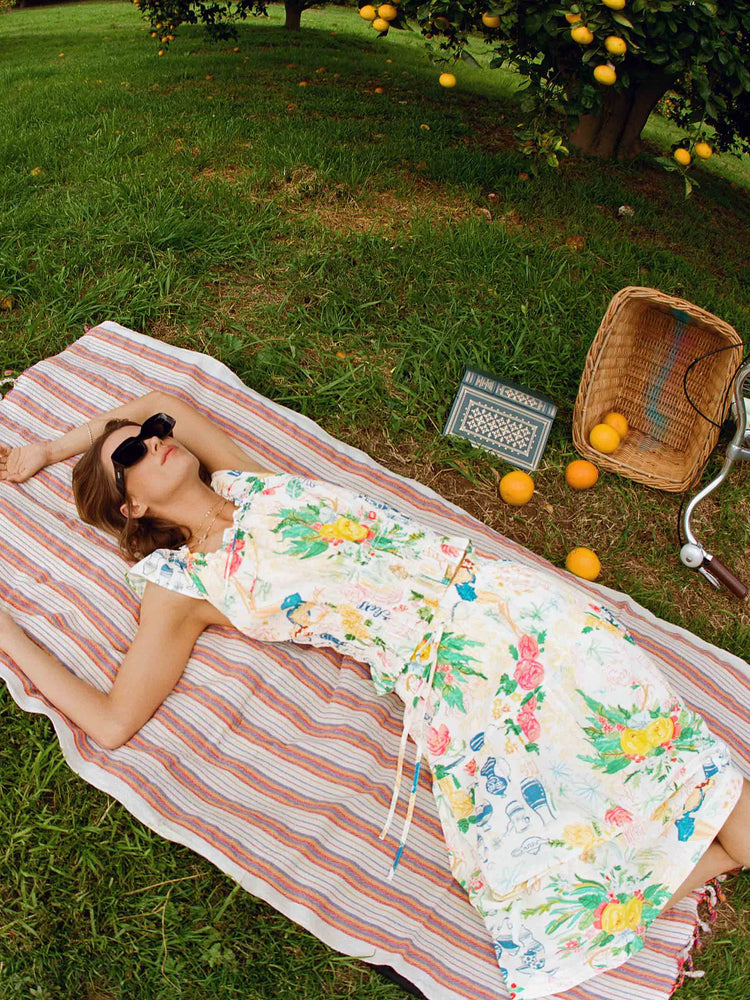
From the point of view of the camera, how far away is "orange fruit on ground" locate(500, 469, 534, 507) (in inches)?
143

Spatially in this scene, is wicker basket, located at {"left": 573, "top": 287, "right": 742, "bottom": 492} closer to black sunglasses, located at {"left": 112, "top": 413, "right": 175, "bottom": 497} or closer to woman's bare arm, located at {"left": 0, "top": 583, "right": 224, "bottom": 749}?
black sunglasses, located at {"left": 112, "top": 413, "right": 175, "bottom": 497}

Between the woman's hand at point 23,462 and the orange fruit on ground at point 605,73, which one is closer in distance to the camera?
the orange fruit on ground at point 605,73

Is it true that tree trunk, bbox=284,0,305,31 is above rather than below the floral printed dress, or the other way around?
above

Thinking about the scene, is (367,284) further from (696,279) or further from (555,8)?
(696,279)

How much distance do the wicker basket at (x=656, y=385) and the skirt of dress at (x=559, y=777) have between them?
1.51 metres

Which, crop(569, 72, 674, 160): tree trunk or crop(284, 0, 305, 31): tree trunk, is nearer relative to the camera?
crop(569, 72, 674, 160): tree trunk

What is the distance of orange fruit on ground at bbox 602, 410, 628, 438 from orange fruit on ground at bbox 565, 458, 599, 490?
1.08 ft

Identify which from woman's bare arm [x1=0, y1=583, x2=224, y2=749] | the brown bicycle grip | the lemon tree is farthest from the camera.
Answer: the brown bicycle grip

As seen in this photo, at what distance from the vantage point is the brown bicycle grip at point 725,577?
3.43 meters

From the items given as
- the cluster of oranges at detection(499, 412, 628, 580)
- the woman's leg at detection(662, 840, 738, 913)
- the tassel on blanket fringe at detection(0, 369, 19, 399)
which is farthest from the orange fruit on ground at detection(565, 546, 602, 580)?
Answer: the tassel on blanket fringe at detection(0, 369, 19, 399)

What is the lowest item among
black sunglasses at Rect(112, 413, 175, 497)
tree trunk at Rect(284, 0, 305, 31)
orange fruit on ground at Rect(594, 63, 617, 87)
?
black sunglasses at Rect(112, 413, 175, 497)

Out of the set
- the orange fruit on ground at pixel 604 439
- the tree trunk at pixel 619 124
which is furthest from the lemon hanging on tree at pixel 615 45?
the tree trunk at pixel 619 124

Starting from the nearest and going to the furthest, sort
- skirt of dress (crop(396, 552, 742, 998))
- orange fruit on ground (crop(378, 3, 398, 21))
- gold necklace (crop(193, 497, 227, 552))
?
skirt of dress (crop(396, 552, 742, 998)) → gold necklace (crop(193, 497, 227, 552)) → orange fruit on ground (crop(378, 3, 398, 21))

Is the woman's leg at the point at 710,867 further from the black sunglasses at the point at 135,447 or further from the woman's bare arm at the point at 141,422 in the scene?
the black sunglasses at the point at 135,447
